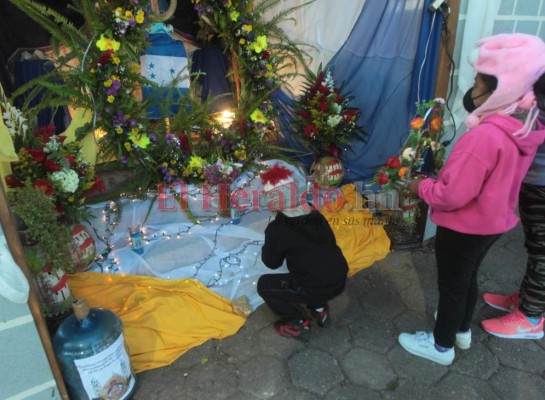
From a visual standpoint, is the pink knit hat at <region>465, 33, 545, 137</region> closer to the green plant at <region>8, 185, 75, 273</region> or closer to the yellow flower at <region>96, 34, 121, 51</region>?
the green plant at <region>8, 185, 75, 273</region>

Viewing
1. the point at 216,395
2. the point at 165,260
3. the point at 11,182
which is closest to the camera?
the point at 216,395

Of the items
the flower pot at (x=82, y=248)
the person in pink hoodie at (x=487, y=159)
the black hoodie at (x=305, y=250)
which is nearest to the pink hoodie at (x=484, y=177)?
the person in pink hoodie at (x=487, y=159)

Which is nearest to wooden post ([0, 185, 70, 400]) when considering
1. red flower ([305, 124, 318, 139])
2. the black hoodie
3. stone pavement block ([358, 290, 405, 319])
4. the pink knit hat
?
the black hoodie

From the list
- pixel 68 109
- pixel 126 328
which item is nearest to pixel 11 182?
pixel 126 328

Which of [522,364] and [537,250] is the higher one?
[537,250]

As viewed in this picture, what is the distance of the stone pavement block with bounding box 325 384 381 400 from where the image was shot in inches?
Result: 78.4

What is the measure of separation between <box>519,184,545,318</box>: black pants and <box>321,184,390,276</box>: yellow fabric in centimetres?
111

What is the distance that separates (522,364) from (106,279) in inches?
108

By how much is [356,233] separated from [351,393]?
1581mm

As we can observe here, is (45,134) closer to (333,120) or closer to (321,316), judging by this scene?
(321,316)

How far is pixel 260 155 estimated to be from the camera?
391 cm

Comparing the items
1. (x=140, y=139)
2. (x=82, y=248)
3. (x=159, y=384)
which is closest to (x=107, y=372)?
(x=159, y=384)

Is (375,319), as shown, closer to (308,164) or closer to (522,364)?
(522,364)

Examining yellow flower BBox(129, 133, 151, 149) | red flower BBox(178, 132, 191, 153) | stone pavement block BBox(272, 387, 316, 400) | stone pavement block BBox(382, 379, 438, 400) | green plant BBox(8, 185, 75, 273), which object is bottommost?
stone pavement block BBox(272, 387, 316, 400)
